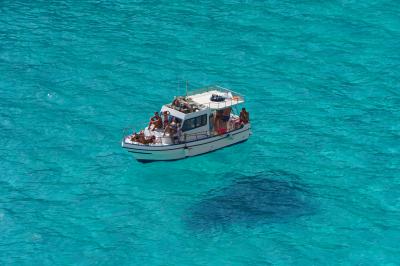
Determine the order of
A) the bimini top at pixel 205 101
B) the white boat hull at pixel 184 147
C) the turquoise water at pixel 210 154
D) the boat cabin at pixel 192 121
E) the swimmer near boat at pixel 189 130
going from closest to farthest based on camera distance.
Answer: the turquoise water at pixel 210 154
the white boat hull at pixel 184 147
the swimmer near boat at pixel 189 130
the boat cabin at pixel 192 121
the bimini top at pixel 205 101

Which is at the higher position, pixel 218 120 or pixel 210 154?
pixel 218 120

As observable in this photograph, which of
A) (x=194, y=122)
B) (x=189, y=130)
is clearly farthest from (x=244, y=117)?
(x=189, y=130)

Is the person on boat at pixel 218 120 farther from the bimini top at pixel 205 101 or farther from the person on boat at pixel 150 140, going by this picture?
the person on boat at pixel 150 140

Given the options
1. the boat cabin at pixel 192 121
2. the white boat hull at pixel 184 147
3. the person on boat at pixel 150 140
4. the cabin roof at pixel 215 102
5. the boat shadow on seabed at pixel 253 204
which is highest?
the cabin roof at pixel 215 102

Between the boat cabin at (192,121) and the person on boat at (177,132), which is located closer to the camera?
the boat cabin at (192,121)

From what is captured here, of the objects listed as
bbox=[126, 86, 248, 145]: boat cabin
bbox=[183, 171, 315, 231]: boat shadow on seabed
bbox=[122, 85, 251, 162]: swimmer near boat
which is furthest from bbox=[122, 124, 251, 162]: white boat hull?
bbox=[183, 171, 315, 231]: boat shadow on seabed

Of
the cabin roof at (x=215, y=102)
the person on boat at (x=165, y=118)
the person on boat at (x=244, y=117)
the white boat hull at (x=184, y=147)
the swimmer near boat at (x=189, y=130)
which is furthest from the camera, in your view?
the person on boat at (x=244, y=117)

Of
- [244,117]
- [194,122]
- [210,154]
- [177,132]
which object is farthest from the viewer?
[210,154]

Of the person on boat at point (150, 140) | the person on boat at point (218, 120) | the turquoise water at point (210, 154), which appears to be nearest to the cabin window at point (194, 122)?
the person on boat at point (218, 120)

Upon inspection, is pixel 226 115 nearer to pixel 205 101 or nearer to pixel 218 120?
pixel 218 120
